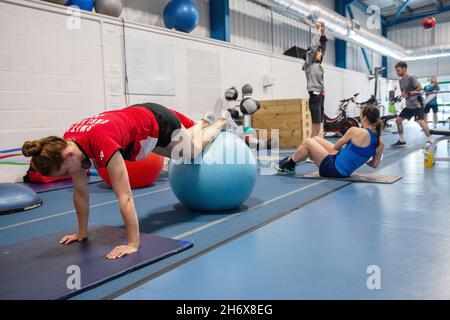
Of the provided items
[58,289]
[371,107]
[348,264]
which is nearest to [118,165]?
[58,289]

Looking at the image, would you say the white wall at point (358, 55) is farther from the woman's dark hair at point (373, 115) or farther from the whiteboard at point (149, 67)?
the woman's dark hair at point (373, 115)

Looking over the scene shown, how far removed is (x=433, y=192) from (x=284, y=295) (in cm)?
266

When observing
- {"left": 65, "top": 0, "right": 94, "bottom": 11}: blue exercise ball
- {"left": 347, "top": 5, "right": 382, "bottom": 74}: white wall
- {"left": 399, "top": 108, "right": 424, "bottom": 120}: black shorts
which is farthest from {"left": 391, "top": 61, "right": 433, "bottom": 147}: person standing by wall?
{"left": 347, "top": 5, "right": 382, "bottom": 74}: white wall

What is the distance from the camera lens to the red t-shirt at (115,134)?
7.09ft

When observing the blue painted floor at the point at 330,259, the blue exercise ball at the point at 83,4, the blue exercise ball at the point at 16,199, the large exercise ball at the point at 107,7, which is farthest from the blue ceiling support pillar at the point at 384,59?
the blue exercise ball at the point at 16,199

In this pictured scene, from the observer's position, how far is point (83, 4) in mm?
5434

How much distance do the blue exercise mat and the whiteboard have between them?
3962 mm

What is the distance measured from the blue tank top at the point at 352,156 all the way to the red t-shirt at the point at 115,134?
7.70 feet

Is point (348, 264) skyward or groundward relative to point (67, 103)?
groundward

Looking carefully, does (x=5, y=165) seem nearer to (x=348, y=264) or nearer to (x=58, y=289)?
(x=58, y=289)

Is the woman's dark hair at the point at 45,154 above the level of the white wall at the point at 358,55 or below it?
below

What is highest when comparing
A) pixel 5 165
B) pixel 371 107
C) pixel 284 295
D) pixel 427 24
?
pixel 427 24

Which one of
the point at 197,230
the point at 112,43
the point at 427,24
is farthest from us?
the point at 427,24

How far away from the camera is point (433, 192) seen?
144 inches
